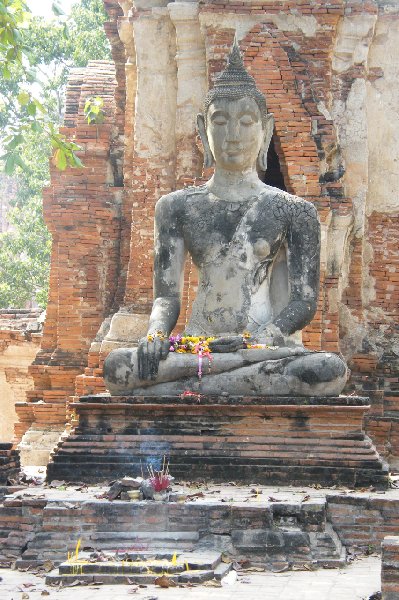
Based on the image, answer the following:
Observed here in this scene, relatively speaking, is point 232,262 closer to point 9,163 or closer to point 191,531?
point 9,163

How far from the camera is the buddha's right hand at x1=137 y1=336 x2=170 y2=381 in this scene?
9.53m

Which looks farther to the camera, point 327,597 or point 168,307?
point 168,307

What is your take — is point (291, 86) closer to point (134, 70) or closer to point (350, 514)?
point (134, 70)

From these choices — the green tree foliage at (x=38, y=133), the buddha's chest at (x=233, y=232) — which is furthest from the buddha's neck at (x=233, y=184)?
the green tree foliage at (x=38, y=133)

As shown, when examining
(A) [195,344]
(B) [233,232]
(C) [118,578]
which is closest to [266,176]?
(B) [233,232]

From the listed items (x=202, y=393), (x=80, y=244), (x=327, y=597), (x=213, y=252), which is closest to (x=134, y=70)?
(x=80, y=244)

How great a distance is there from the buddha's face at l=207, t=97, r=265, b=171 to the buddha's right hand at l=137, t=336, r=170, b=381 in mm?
1500

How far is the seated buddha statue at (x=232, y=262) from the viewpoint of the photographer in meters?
9.59

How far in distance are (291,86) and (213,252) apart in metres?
4.04

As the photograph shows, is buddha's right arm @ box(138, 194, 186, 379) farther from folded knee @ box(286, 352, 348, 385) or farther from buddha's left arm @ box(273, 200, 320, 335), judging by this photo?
folded knee @ box(286, 352, 348, 385)

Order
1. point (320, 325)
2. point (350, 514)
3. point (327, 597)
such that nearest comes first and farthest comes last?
point (327, 597) < point (350, 514) < point (320, 325)

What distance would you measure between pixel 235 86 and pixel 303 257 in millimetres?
1274

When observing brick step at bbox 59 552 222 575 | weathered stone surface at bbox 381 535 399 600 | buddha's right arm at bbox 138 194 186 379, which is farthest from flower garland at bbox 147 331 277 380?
weathered stone surface at bbox 381 535 399 600

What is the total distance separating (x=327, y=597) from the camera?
Result: 6746mm
